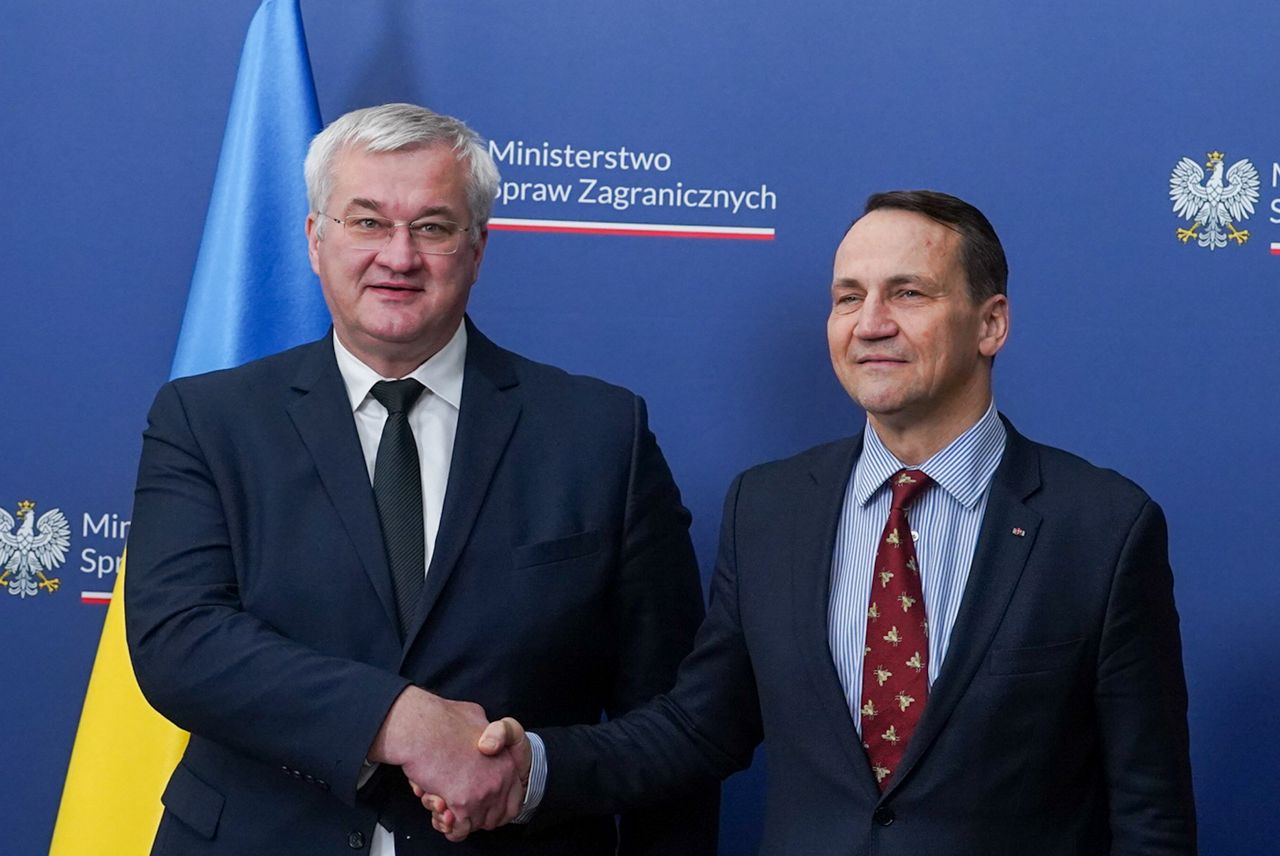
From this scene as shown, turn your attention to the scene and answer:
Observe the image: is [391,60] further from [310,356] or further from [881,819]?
[881,819]

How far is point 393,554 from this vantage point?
2.25m

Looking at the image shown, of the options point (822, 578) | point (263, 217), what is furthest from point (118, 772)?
point (822, 578)

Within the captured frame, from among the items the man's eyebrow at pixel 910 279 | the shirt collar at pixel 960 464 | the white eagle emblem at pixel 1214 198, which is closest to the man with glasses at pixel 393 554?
the shirt collar at pixel 960 464

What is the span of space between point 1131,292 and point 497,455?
1555 millimetres

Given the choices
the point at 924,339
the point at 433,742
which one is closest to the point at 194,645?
the point at 433,742

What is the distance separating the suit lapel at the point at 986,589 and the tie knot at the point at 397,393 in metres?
0.88

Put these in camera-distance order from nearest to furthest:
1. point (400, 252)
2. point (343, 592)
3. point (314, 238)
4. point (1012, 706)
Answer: point (1012, 706) < point (343, 592) < point (400, 252) < point (314, 238)

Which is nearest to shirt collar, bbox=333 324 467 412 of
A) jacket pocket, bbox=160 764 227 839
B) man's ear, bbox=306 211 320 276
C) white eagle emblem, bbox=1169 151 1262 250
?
man's ear, bbox=306 211 320 276

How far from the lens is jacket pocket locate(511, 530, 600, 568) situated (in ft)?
7.49

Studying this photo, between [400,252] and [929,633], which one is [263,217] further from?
[929,633]

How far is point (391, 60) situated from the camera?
10.6 feet

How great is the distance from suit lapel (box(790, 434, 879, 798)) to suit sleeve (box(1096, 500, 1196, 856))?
13.5 inches

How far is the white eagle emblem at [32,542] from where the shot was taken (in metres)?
3.23

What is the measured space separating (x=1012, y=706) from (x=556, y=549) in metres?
0.69
